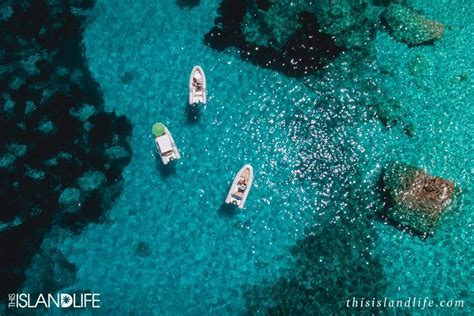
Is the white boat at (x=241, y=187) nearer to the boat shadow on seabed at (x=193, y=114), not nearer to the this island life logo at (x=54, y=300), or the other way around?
the boat shadow on seabed at (x=193, y=114)

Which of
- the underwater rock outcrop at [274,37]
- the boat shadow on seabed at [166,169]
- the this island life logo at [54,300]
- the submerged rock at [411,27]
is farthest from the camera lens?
the submerged rock at [411,27]

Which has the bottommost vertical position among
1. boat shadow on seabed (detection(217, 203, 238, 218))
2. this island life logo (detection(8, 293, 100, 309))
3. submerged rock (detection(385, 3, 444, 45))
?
this island life logo (detection(8, 293, 100, 309))

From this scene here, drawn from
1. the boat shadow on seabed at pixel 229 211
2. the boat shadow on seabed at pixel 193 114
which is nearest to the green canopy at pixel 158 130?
the boat shadow on seabed at pixel 193 114

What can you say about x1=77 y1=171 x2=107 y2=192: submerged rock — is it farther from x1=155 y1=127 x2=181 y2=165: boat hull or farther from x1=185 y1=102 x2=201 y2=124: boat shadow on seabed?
x1=185 y1=102 x2=201 y2=124: boat shadow on seabed

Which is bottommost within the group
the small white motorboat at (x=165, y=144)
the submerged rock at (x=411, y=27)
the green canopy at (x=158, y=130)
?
the small white motorboat at (x=165, y=144)

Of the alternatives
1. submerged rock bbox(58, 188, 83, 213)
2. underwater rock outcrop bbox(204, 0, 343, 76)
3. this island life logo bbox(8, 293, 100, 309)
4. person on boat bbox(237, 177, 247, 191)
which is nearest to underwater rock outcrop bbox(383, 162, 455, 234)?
person on boat bbox(237, 177, 247, 191)

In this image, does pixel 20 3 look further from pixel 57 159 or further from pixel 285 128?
pixel 285 128

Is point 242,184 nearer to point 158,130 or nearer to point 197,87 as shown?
point 158,130
